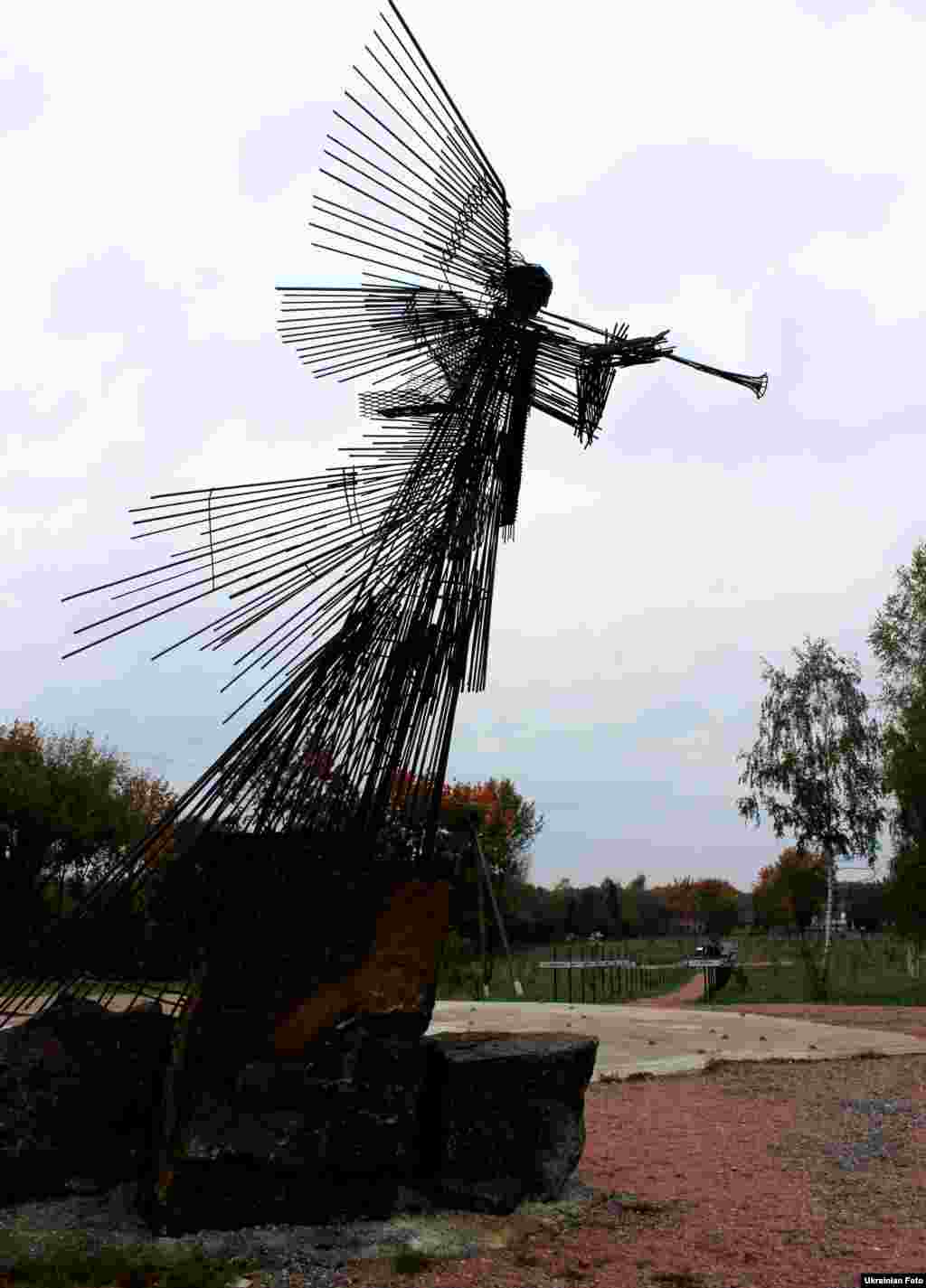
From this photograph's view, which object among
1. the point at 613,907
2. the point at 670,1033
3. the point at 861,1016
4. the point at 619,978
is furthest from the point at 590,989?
the point at 613,907

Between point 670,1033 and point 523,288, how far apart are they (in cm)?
886

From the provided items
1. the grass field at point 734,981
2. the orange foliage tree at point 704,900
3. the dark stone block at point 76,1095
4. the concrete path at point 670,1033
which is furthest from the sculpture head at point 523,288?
the orange foliage tree at point 704,900

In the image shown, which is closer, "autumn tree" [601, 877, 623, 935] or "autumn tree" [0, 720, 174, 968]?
"autumn tree" [0, 720, 174, 968]

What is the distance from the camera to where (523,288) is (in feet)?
16.4

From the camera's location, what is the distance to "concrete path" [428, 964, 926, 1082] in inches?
390

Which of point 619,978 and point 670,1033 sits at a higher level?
point 619,978

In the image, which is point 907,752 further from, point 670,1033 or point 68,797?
point 68,797

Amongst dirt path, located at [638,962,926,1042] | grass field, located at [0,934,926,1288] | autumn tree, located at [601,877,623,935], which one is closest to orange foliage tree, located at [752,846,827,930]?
grass field, located at [0,934,926,1288]

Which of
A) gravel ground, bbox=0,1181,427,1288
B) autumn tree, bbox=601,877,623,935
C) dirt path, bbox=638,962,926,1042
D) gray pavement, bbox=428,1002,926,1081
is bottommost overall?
gravel ground, bbox=0,1181,427,1288

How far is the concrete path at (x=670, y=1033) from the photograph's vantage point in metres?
9.90

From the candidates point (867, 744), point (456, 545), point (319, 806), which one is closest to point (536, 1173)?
point (319, 806)

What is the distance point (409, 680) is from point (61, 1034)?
2021mm

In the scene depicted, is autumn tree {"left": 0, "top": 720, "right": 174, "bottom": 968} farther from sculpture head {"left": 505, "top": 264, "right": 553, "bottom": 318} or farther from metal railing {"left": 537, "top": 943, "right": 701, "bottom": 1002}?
sculpture head {"left": 505, "top": 264, "right": 553, "bottom": 318}

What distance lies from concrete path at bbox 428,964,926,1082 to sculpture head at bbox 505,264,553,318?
5774mm
